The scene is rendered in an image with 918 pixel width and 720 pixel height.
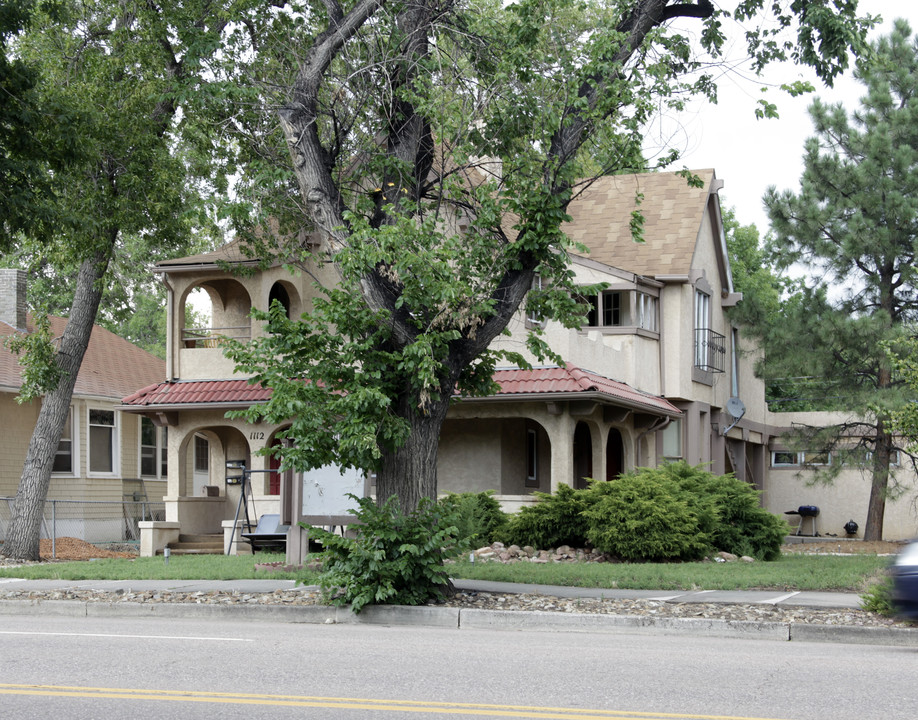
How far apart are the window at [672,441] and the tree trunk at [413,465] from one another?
1489 centimetres

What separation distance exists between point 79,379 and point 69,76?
11149mm

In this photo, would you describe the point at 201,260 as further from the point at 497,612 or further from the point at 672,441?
the point at 497,612

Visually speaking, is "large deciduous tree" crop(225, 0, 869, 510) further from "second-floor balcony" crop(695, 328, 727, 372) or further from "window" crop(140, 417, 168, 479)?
"window" crop(140, 417, 168, 479)

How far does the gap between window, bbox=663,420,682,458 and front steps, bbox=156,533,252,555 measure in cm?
1090

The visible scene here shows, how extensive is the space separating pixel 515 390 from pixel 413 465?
313 inches

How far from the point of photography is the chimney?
29828mm

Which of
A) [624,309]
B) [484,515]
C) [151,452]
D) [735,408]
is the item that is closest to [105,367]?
[151,452]

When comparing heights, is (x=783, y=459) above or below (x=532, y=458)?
below

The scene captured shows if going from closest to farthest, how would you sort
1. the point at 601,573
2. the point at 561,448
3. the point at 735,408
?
the point at 601,573 → the point at 561,448 → the point at 735,408

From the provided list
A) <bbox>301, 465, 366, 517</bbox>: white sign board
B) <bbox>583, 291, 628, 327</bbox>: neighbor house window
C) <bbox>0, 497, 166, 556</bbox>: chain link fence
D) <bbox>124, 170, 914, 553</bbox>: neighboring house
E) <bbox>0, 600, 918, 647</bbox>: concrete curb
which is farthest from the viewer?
<bbox>0, 497, 166, 556</bbox>: chain link fence

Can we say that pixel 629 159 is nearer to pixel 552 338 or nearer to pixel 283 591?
pixel 283 591

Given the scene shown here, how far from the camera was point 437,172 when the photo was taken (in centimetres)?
1458

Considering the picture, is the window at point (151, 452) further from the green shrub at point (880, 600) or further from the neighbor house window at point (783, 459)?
the green shrub at point (880, 600)

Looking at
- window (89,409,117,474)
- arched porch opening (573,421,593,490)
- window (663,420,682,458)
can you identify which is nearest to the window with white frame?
window (663,420,682,458)
